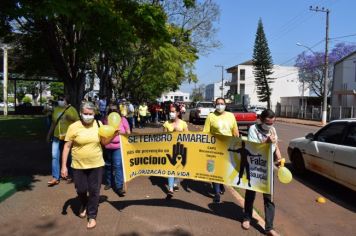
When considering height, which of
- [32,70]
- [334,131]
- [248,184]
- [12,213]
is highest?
[32,70]

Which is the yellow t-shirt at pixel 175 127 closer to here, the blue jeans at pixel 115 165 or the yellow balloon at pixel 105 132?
the blue jeans at pixel 115 165

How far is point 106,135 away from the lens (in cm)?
607

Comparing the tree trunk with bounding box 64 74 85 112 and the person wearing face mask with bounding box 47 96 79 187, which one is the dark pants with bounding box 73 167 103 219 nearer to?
the person wearing face mask with bounding box 47 96 79 187

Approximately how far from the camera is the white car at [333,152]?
7621mm

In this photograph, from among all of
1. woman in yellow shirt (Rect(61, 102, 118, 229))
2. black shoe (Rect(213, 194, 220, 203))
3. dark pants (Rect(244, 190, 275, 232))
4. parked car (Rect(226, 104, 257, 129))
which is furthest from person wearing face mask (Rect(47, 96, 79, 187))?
parked car (Rect(226, 104, 257, 129))

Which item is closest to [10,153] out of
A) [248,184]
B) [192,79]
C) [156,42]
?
[156,42]

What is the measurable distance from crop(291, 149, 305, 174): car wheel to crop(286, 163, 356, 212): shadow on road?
4.4 inches

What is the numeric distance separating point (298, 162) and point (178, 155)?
4.43m

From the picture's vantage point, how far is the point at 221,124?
287 inches

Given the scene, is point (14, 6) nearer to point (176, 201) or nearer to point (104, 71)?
point (176, 201)

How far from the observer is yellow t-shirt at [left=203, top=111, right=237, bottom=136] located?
286 inches

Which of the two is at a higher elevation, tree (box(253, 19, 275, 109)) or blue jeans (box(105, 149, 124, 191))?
Result: tree (box(253, 19, 275, 109))

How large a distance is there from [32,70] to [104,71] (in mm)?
7841

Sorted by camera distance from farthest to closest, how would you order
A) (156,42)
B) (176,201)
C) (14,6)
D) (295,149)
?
(156,42) → (295,149) → (14,6) → (176,201)
